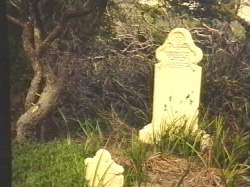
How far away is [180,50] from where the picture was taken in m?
5.86

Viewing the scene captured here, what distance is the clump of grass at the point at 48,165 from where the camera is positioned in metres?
4.44

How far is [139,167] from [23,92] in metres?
3.55

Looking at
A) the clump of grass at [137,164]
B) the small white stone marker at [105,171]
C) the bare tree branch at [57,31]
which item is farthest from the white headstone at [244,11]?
the small white stone marker at [105,171]

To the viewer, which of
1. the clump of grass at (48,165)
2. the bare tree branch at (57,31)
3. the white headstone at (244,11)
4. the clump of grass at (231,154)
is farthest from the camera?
the white headstone at (244,11)

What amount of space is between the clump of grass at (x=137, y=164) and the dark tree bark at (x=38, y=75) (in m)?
1.61

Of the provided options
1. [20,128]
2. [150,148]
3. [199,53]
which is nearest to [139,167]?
[150,148]

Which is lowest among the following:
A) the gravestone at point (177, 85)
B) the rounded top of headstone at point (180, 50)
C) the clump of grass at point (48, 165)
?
the clump of grass at point (48, 165)

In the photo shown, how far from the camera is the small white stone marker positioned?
13.9 feet

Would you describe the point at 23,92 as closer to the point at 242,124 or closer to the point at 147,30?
the point at 147,30

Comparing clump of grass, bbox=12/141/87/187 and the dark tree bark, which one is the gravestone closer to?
clump of grass, bbox=12/141/87/187

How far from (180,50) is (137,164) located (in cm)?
160

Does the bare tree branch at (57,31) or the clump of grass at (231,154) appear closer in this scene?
the clump of grass at (231,154)

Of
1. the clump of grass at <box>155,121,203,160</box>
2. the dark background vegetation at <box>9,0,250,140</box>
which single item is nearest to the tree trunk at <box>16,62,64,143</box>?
the dark background vegetation at <box>9,0,250,140</box>

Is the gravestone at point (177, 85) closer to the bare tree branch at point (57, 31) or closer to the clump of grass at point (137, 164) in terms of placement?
the clump of grass at point (137, 164)
